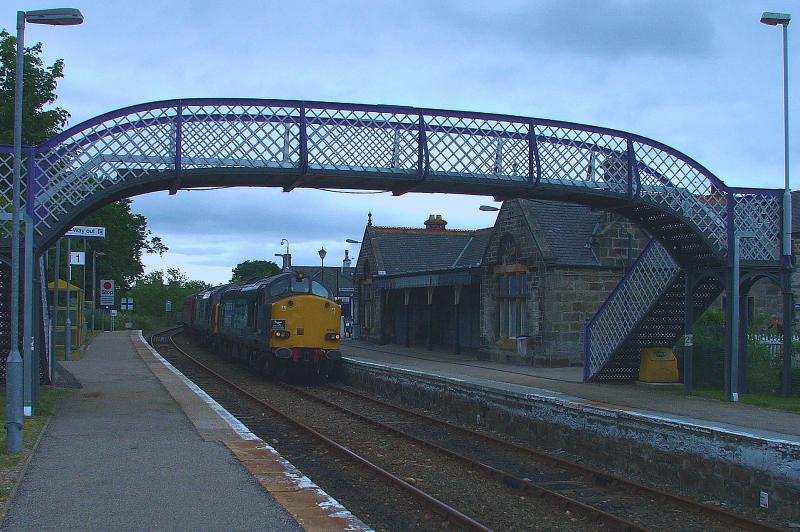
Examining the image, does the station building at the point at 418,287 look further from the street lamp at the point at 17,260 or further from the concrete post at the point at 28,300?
the street lamp at the point at 17,260

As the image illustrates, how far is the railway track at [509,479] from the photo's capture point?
8367 millimetres

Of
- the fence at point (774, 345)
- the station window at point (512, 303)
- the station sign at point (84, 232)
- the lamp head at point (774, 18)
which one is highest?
the lamp head at point (774, 18)

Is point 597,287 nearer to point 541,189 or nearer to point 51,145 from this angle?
point 541,189

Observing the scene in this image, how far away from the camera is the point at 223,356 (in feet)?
113

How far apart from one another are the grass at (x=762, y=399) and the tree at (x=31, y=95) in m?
20.7

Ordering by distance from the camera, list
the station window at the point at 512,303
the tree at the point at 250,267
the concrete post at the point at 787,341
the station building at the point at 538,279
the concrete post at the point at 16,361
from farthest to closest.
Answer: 1. the tree at the point at 250,267
2. the station window at the point at 512,303
3. the station building at the point at 538,279
4. the concrete post at the point at 787,341
5. the concrete post at the point at 16,361

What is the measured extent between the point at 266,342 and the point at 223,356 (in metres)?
12.6

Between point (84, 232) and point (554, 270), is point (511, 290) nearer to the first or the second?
point (554, 270)

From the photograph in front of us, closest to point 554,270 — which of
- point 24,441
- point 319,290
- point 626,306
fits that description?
point 626,306

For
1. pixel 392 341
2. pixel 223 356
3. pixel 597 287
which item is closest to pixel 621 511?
pixel 597 287

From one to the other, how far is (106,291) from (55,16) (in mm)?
27688

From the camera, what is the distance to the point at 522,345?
25406 millimetres

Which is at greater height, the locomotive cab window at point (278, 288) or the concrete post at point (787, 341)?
the locomotive cab window at point (278, 288)

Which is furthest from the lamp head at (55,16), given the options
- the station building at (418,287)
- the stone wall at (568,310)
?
the station building at (418,287)
